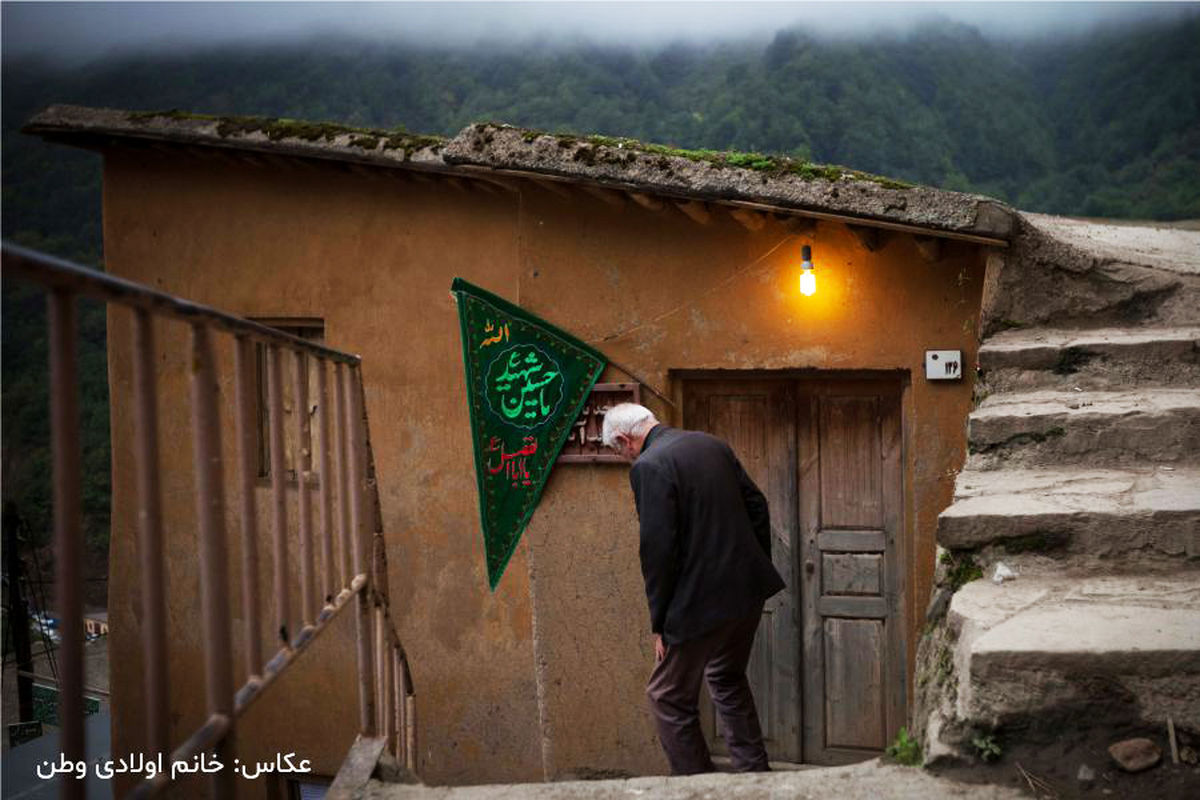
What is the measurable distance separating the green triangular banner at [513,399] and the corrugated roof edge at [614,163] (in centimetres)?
88

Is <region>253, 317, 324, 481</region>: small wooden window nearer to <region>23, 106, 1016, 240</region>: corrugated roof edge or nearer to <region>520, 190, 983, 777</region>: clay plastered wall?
<region>23, 106, 1016, 240</region>: corrugated roof edge

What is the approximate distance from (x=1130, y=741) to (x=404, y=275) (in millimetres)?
4887

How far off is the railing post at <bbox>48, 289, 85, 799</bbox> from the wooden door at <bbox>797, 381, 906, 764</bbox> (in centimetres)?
469

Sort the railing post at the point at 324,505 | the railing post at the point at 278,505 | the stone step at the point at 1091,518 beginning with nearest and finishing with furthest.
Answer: the railing post at the point at 278,505, the railing post at the point at 324,505, the stone step at the point at 1091,518

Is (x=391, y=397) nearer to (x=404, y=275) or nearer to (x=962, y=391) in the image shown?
(x=404, y=275)

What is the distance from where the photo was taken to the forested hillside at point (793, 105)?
23.9 metres

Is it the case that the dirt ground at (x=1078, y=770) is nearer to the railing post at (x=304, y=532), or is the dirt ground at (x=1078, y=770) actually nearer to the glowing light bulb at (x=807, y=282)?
the railing post at (x=304, y=532)

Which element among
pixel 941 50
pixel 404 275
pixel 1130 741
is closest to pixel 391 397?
pixel 404 275

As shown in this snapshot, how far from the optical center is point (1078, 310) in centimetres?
439

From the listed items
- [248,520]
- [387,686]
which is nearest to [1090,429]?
[387,686]

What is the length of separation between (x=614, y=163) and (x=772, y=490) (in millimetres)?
2049

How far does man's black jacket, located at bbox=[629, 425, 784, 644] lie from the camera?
366cm

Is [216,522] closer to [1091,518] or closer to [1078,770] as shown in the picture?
[1078,770]

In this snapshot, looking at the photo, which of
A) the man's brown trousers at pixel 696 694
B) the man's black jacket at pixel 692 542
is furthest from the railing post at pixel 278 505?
the man's brown trousers at pixel 696 694
